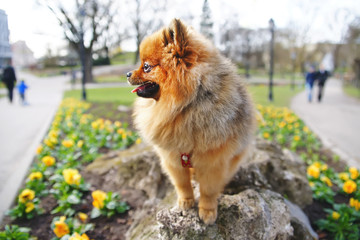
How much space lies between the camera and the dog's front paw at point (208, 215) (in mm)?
2277

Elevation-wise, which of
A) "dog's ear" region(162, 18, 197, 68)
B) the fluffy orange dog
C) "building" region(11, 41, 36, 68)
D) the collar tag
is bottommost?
the collar tag

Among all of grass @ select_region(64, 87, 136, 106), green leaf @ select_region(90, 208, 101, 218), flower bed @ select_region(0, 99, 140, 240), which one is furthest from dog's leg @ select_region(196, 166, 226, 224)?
grass @ select_region(64, 87, 136, 106)

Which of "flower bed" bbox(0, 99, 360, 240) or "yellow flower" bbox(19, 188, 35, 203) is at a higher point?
"yellow flower" bbox(19, 188, 35, 203)

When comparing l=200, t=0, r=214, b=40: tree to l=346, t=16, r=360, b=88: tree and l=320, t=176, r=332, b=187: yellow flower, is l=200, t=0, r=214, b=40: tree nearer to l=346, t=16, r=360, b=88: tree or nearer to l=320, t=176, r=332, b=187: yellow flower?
l=320, t=176, r=332, b=187: yellow flower

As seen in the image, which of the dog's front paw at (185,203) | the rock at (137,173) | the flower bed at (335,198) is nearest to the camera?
the dog's front paw at (185,203)

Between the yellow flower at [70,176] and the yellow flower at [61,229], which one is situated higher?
the yellow flower at [70,176]

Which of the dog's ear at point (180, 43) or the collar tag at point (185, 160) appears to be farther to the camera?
the collar tag at point (185, 160)

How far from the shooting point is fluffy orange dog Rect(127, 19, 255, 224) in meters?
2.09

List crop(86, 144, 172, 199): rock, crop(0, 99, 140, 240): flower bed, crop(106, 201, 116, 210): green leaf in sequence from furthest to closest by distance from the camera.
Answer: crop(86, 144, 172, 199): rock < crop(106, 201, 116, 210): green leaf < crop(0, 99, 140, 240): flower bed

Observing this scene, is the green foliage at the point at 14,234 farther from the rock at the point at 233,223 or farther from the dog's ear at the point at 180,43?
the dog's ear at the point at 180,43

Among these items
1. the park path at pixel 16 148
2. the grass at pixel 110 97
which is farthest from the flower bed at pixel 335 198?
the grass at pixel 110 97

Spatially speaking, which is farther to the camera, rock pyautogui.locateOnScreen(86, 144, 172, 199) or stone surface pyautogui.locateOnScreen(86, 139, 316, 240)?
rock pyautogui.locateOnScreen(86, 144, 172, 199)

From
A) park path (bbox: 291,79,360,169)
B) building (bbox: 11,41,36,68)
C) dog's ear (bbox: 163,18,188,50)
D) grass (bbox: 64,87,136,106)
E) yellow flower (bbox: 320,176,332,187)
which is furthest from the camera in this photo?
grass (bbox: 64,87,136,106)

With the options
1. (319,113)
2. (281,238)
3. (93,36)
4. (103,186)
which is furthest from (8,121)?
(93,36)
